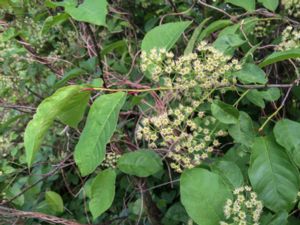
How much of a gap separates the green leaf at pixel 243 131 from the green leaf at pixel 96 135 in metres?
0.32

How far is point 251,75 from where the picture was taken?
1089mm

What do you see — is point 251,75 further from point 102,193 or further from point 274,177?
point 102,193

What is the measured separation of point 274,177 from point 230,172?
0.12 m

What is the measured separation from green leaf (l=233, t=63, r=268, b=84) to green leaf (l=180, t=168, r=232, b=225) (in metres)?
0.25

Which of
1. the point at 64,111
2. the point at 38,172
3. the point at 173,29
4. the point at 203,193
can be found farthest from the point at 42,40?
the point at 203,193

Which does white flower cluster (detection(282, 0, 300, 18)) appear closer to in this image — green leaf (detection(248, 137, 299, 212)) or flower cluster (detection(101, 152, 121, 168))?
green leaf (detection(248, 137, 299, 212))

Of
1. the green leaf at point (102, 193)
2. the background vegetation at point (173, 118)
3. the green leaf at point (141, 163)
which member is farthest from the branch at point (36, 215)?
the green leaf at point (141, 163)

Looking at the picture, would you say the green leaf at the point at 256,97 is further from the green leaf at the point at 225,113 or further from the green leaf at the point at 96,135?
the green leaf at the point at 96,135

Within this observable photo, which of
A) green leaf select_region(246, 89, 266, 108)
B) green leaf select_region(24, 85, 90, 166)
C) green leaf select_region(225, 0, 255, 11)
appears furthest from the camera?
green leaf select_region(225, 0, 255, 11)

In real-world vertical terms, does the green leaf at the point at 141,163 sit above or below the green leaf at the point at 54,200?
above

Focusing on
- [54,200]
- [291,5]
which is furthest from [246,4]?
[54,200]

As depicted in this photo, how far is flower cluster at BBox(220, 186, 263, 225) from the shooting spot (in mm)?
985

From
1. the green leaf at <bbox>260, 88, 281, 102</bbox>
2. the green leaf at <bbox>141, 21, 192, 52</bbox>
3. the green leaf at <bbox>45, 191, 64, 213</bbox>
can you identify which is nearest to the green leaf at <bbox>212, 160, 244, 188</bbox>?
the green leaf at <bbox>260, 88, 281, 102</bbox>

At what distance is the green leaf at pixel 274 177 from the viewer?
3.53 feet
